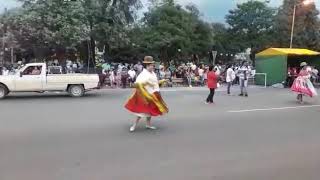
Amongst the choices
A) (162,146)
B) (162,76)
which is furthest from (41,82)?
(162,146)

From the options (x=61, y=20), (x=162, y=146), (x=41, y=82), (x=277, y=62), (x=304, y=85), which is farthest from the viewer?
(x=277, y=62)

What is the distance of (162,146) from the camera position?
29.2 feet

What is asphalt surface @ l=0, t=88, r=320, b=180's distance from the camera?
6.93 metres

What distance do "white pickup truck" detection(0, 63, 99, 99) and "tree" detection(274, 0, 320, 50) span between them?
1708 inches

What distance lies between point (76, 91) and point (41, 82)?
4.96 ft

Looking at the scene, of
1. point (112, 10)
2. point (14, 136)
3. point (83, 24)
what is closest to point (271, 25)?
point (112, 10)

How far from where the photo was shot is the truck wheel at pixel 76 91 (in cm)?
2142

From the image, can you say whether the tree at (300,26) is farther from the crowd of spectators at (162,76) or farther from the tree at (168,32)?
the crowd of spectators at (162,76)

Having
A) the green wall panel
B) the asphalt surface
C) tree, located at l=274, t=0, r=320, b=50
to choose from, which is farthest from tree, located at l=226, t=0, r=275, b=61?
the asphalt surface

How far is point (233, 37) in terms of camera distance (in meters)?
75.6

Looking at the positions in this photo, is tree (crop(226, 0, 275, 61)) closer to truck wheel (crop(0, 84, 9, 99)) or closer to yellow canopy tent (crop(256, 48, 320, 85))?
yellow canopy tent (crop(256, 48, 320, 85))

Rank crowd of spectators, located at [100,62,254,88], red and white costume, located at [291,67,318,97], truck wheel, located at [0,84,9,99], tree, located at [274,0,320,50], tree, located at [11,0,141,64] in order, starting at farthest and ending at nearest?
1. tree, located at [274,0,320,50]
2. crowd of spectators, located at [100,62,254,88]
3. tree, located at [11,0,141,64]
4. truck wheel, located at [0,84,9,99]
5. red and white costume, located at [291,67,318,97]

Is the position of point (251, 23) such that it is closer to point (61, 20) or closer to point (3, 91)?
point (61, 20)

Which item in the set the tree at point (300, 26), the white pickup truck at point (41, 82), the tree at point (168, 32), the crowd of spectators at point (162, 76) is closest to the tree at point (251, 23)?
the tree at point (300, 26)
